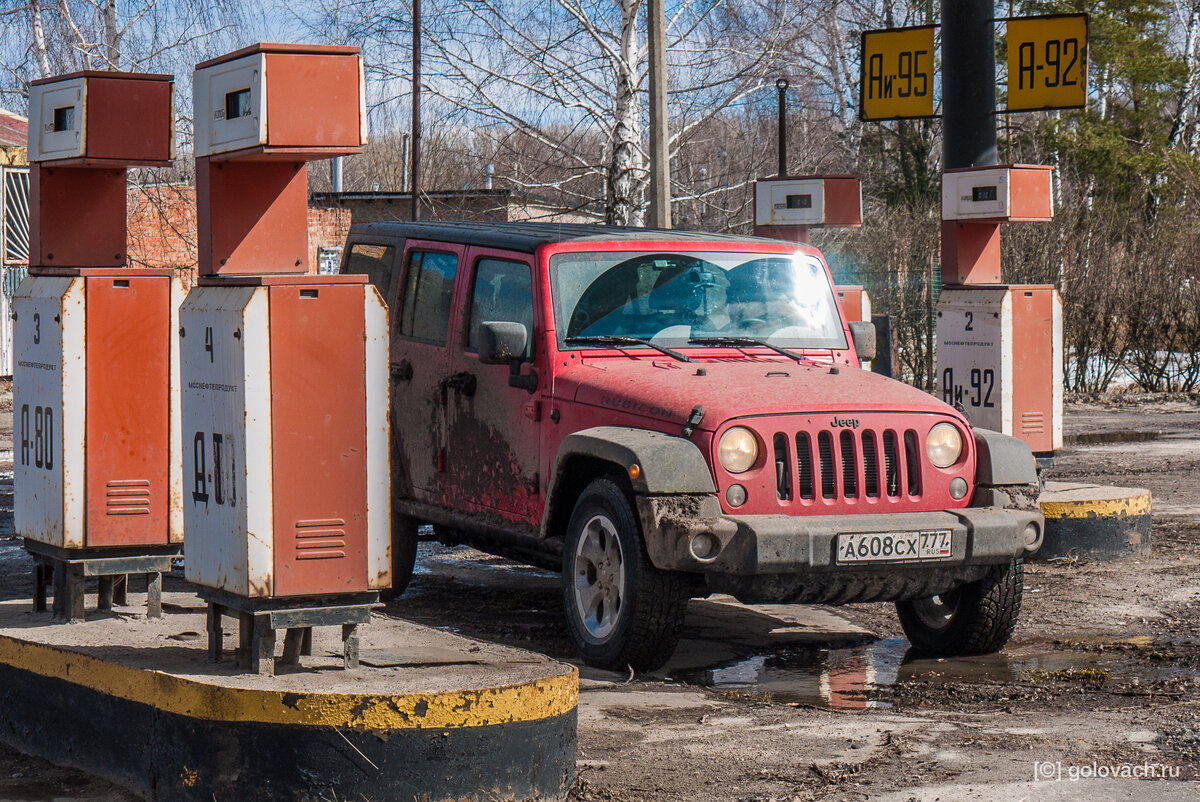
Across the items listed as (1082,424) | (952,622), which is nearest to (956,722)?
(952,622)

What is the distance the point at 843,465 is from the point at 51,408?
10.1 feet

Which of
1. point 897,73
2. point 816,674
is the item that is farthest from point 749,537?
point 897,73

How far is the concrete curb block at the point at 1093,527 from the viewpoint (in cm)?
955

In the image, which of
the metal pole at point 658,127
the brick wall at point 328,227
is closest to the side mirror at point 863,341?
the metal pole at point 658,127

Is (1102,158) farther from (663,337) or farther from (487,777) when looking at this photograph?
(487,777)

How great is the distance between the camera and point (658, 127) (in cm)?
1791

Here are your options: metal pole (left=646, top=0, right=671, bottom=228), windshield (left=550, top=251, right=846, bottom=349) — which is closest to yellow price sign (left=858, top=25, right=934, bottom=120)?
metal pole (left=646, top=0, right=671, bottom=228)

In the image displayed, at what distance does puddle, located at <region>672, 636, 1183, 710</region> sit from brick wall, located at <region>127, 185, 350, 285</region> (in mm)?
17713

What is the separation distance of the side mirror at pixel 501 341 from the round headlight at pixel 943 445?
1838 mm

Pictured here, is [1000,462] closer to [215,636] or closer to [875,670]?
[875,670]

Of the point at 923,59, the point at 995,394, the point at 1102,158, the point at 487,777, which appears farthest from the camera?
the point at 1102,158

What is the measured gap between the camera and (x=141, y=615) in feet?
19.0

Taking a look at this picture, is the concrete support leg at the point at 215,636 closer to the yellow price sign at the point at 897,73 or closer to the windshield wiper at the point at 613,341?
the windshield wiper at the point at 613,341

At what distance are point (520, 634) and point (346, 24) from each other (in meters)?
19.0
